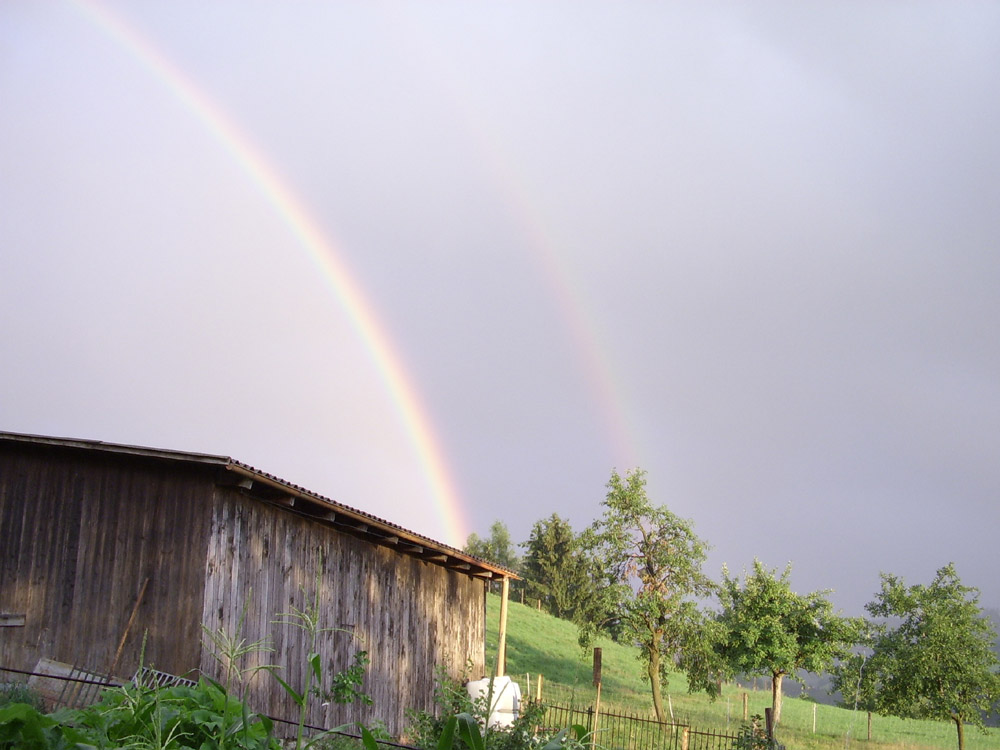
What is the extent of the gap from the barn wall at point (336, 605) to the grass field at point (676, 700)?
9.09m

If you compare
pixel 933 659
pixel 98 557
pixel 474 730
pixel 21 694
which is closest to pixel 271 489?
pixel 98 557

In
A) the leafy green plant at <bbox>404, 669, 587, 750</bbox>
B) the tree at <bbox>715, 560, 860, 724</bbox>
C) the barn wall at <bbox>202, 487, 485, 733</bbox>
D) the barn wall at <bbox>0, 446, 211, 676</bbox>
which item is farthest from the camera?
the tree at <bbox>715, 560, 860, 724</bbox>

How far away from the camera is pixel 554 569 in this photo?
2813 inches

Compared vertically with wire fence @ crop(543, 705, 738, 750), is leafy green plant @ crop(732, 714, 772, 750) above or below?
above

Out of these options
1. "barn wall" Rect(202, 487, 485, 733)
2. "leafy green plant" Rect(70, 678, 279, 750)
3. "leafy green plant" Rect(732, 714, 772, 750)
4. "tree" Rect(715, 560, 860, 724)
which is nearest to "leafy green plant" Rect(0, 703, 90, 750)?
"leafy green plant" Rect(70, 678, 279, 750)

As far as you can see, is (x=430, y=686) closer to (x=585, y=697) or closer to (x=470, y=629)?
(x=470, y=629)

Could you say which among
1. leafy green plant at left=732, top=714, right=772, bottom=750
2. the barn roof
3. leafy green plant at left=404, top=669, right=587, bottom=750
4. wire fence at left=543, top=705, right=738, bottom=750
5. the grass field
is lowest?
the grass field

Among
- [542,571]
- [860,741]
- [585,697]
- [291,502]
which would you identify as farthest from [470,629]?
[542,571]

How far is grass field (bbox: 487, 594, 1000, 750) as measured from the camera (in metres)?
29.9

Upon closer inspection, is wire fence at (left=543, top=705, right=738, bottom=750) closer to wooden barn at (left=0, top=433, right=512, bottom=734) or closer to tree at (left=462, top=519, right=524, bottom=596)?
wooden barn at (left=0, top=433, right=512, bottom=734)

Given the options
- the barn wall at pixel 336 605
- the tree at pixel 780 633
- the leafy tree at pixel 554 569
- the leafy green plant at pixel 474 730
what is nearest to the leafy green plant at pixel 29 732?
the leafy green plant at pixel 474 730

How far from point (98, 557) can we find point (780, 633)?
2408 centimetres

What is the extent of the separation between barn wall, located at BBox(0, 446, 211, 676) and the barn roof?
0.91 feet

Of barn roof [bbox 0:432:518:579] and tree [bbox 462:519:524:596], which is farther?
tree [bbox 462:519:524:596]
